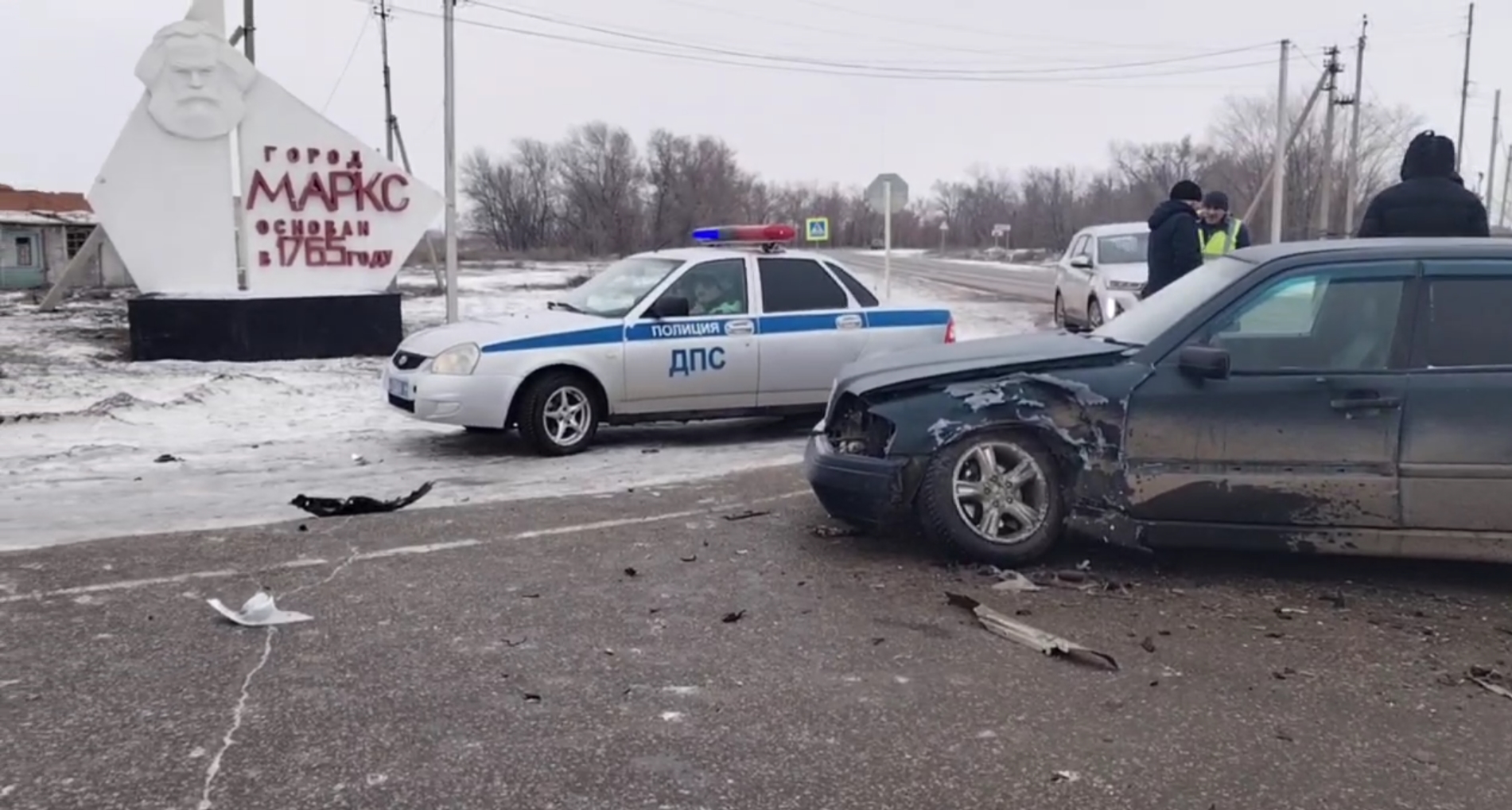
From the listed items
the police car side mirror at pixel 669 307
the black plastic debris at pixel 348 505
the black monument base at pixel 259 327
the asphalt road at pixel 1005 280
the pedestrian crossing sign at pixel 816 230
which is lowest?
the black plastic debris at pixel 348 505

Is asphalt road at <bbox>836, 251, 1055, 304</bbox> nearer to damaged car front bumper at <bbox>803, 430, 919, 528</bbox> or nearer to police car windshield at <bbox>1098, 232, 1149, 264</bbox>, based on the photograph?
police car windshield at <bbox>1098, 232, 1149, 264</bbox>

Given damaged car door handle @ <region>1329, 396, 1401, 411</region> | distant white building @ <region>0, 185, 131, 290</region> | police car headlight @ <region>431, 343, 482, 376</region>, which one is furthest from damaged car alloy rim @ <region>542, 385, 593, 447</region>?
distant white building @ <region>0, 185, 131, 290</region>

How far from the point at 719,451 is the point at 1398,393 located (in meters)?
5.17

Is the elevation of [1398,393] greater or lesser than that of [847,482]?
greater

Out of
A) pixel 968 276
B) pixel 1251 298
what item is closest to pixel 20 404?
pixel 1251 298

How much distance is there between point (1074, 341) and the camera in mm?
6016

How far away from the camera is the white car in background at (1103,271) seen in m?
15.4

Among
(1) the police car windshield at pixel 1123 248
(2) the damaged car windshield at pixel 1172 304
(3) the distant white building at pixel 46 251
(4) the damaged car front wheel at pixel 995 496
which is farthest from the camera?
(3) the distant white building at pixel 46 251

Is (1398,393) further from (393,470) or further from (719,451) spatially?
(393,470)

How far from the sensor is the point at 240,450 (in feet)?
30.7

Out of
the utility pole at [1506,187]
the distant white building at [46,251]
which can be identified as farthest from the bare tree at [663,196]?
the distant white building at [46,251]

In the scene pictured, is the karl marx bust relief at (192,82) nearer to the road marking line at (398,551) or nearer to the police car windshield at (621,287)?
the police car windshield at (621,287)

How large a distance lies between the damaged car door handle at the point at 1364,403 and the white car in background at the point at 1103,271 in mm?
9820

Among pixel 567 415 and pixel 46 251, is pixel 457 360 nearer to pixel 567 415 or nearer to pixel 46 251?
pixel 567 415
